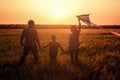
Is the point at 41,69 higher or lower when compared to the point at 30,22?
lower

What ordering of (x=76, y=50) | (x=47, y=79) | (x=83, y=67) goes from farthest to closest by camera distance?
(x=76, y=50) < (x=83, y=67) < (x=47, y=79)

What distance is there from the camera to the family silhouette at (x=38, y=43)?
1214 cm

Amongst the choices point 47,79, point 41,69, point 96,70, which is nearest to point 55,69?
point 41,69

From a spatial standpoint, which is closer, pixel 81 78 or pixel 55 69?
pixel 81 78

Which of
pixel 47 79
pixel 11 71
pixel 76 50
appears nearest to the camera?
pixel 47 79

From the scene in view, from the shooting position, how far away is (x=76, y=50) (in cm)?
1281

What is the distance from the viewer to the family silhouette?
12.1 metres

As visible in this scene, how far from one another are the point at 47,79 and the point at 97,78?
4.78ft

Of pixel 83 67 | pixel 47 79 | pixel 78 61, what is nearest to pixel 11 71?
pixel 47 79

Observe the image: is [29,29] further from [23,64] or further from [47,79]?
[47,79]

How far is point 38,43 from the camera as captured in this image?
1241cm

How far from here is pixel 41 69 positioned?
10766 mm

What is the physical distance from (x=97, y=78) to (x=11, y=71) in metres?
2.85

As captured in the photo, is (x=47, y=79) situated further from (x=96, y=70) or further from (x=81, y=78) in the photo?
(x=96, y=70)
